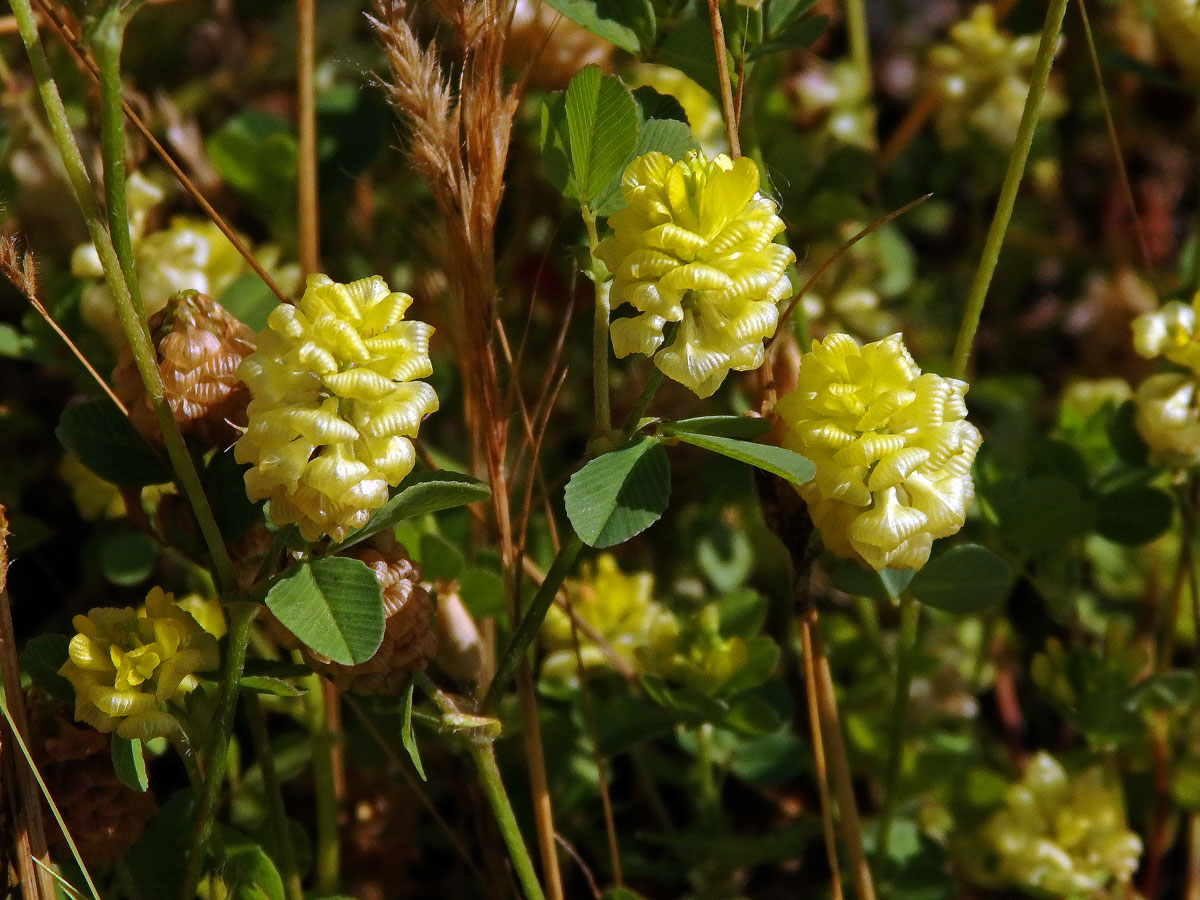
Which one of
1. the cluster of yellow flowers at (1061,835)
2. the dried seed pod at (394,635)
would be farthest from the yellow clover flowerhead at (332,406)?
the cluster of yellow flowers at (1061,835)

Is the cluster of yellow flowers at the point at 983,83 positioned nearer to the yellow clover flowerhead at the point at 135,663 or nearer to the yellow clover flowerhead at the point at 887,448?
the yellow clover flowerhead at the point at 887,448

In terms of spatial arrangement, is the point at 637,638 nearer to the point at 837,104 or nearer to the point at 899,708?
the point at 899,708

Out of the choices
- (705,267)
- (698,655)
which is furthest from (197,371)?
(698,655)

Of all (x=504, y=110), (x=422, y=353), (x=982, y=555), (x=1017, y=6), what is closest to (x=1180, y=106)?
(x=1017, y=6)

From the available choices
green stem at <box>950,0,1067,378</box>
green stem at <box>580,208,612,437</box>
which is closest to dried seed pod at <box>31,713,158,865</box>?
green stem at <box>580,208,612,437</box>

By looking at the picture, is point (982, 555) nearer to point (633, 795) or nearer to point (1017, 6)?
point (633, 795)
